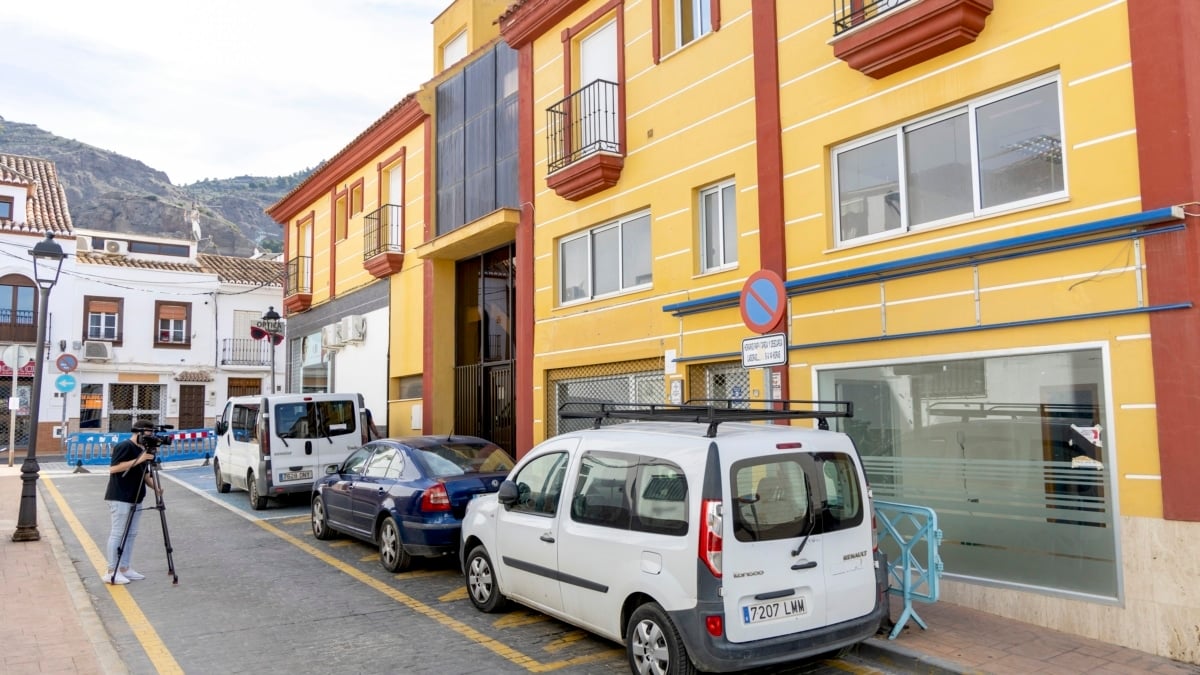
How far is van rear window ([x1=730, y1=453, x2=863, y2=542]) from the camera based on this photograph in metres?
5.17

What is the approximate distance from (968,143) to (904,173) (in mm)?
694

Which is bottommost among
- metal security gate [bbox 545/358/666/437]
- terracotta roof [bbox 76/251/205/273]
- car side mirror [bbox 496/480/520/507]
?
car side mirror [bbox 496/480/520/507]

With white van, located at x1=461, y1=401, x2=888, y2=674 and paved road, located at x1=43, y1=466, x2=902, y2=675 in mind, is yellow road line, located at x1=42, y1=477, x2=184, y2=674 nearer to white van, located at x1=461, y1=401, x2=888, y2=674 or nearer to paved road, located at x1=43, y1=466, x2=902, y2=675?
paved road, located at x1=43, y1=466, x2=902, y2=675

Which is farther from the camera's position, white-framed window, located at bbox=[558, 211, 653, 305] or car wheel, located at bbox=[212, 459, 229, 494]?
car wheel, located at bbox=[212, 459, 229, 494]

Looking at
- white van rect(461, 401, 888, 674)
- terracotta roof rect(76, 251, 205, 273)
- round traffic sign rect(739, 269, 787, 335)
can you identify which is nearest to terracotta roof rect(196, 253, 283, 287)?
terracotta roof rect(76, 251, 205, 273)

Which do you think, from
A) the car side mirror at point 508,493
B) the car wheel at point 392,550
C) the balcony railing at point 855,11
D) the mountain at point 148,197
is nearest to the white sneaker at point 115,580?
the car wheel at point 392,550

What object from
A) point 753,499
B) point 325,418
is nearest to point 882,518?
point 753,499

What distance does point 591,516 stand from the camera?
19.8ft

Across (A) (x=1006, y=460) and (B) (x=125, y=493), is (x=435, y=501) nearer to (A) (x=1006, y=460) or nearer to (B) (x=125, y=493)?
(B) (x=125, y=493)

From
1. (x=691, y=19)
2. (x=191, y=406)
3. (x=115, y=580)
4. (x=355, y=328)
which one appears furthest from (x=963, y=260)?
(x=191, y=406)

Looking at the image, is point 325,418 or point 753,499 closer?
point 753,499

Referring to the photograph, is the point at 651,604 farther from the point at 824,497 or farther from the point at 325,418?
the point at 325,418

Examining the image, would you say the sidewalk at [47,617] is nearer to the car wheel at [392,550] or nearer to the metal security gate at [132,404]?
the car wheel at [392,550]

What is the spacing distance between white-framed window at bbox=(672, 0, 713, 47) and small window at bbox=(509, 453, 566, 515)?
6661mm
